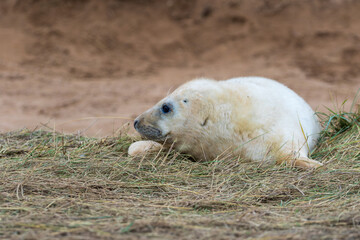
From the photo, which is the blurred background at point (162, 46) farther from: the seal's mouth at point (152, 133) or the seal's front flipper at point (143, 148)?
the seal's mouth at point (152, 133)

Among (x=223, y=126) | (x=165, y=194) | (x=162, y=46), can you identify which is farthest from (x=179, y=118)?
(x=162, y=46)

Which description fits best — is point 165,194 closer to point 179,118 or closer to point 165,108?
point 179,118

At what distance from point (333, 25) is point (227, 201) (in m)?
12.3

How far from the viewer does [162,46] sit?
15000mm

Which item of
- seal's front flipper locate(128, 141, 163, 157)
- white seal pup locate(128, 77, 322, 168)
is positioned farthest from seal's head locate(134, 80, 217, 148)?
seal's front flipper locate(128, 141, 163, 157)

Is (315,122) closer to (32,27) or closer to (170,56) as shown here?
(170,56)

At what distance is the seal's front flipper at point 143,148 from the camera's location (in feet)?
14.3

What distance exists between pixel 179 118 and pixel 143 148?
48 centimetres

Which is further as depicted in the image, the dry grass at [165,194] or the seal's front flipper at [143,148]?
the seal's front flipper at [143,148]

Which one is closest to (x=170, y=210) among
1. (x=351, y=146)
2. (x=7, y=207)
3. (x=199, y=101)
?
(x=7, y=207)

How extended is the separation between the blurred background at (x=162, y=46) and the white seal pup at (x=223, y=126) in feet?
21.3

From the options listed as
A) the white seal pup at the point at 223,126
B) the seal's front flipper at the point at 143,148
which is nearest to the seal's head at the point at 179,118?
the white seal pup at the point at 223,126

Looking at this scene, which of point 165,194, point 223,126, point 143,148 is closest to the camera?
point 165,194

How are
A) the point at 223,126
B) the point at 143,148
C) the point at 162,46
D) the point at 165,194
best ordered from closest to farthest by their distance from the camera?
1. the point at 165,194
2. the point at 223,126
3. the point at 143,148
4. the point at 162,46
